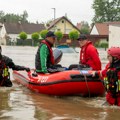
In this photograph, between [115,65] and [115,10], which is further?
[115,10]

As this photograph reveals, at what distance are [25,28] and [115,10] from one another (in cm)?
2693

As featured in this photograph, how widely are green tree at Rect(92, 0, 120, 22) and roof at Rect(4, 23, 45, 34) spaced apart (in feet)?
57.5

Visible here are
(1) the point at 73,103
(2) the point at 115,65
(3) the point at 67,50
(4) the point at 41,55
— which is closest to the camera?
(2) the point at 115,65

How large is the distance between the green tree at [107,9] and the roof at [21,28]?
17525 millimetres

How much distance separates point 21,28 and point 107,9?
1044 inches

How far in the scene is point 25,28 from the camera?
97.4m

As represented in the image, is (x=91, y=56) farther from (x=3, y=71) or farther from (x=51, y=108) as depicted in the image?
(x=51, y=108)

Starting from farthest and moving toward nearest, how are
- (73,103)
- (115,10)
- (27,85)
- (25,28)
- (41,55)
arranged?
(115,10) → (25,28) → (27,85) → (41,55) → (73,103)

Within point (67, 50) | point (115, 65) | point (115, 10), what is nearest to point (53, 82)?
point (115, 65)

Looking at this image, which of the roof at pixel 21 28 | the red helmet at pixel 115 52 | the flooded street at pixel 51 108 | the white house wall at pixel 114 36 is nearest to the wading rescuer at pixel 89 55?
the flooded street at pixel 51 108

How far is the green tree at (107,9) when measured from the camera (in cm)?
10981

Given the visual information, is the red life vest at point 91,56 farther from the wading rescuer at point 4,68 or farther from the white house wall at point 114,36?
the white house wall at point 114,36

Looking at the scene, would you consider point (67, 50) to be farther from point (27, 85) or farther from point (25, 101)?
point (25, 101)

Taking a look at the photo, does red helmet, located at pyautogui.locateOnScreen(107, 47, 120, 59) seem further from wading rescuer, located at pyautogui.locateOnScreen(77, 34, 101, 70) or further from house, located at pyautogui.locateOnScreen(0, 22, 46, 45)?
house, located at pyautogui.locateOnScreen(0, 22, 46, 45)
